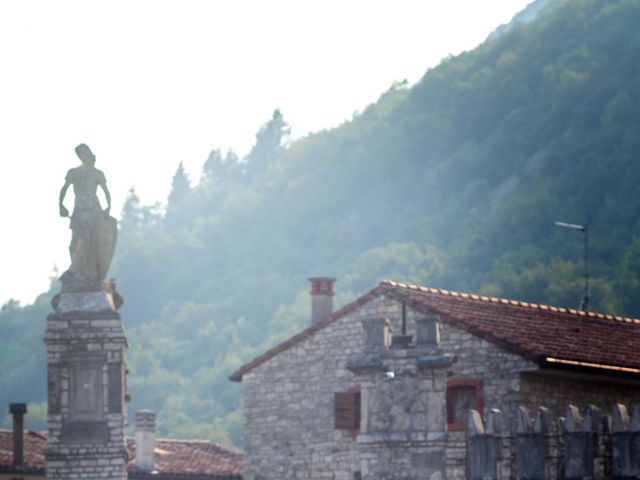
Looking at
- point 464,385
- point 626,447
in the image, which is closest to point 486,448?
point 626,447

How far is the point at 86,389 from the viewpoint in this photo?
100ft

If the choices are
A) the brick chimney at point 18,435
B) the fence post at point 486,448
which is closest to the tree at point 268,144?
the brick chimney at point 18,435

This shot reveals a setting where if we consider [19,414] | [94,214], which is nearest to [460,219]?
[19,414]

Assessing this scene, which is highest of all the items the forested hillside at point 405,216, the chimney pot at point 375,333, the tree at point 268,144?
the tree at point 268,144

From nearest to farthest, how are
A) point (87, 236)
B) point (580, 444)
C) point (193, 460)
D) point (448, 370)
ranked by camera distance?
point (580, 444), point (448, 370), point (87, 236), point (193, 460)

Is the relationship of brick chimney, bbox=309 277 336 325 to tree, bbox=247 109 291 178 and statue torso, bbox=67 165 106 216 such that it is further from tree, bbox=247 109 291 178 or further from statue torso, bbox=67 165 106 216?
tree, bbox=247 109 291 178

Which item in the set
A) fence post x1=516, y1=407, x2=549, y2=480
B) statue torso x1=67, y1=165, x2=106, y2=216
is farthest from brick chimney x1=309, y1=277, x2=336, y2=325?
fence post x1=516, y1=407, x2=549, y2=480

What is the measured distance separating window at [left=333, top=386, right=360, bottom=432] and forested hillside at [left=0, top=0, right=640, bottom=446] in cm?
4760

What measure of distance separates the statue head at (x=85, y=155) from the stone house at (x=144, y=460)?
451 inches

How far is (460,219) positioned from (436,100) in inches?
801

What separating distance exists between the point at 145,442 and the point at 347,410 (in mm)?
8116

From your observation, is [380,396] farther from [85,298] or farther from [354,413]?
[354,413]

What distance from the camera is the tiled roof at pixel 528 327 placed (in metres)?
34.5

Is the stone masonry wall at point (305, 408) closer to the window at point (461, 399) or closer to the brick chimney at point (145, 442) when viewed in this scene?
the window at point (461, 399)
